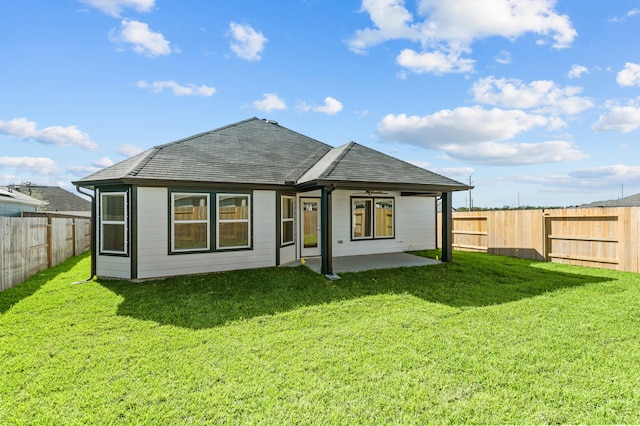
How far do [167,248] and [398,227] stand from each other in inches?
330

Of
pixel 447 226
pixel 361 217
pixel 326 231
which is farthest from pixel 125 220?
pixel 447 226

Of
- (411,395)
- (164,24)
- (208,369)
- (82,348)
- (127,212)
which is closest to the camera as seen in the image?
(411,395)

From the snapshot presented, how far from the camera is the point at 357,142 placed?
440 inches

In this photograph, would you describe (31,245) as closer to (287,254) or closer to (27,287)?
(27,287)

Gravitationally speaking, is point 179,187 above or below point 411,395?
above

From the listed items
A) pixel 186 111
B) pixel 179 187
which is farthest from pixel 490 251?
pixel 186 111

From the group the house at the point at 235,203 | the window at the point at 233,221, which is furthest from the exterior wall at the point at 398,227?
the window at the point at 233,221

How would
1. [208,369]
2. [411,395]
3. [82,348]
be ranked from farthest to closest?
[82,348] < [208,369] < [411,395]

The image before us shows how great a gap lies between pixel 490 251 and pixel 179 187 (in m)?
11.8

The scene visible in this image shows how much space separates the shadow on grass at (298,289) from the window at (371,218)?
9.73ft

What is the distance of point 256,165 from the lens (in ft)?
31.7

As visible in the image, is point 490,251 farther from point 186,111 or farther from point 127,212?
point 186,111

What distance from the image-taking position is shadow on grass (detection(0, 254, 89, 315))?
5.97m

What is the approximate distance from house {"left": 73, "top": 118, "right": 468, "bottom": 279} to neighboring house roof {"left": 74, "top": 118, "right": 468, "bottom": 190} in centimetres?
3
